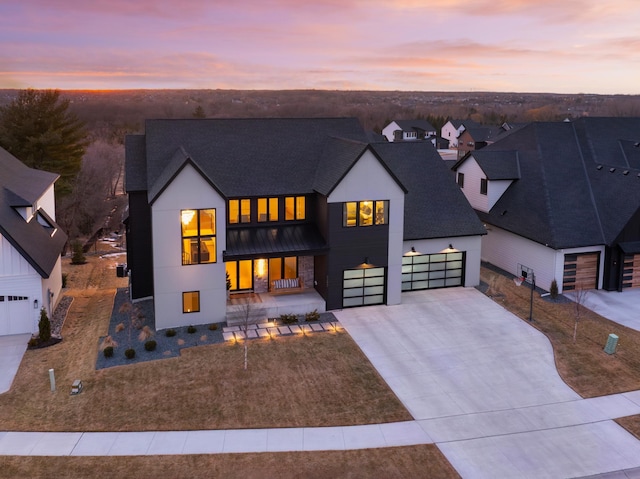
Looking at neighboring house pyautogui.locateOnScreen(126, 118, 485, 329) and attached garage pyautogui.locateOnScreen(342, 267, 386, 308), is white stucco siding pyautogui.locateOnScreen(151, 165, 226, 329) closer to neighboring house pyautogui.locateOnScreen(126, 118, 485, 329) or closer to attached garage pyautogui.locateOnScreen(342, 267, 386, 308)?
neighboring house pyautogui.locateOnScreen(126, 118, 485, 329)

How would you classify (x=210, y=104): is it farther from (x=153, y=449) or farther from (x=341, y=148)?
(x=153, y=449)

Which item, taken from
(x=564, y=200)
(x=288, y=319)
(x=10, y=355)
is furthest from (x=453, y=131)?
(x=10, y=355)

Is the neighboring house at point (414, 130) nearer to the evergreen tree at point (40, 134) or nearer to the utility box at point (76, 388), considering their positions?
the evergreen tree at point (40, 134)

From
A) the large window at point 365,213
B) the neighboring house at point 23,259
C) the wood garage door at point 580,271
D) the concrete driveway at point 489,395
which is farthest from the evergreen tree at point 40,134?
the wood garage door at point 580,271

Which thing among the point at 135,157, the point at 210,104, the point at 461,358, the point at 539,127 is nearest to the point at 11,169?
the point at 135,157

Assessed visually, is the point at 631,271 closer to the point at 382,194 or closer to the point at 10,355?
the point at 382,194

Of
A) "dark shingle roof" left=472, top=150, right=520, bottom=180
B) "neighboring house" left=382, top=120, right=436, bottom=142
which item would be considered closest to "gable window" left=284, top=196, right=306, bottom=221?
"dark shingle roof" left=472, top=150, right=520, bottom=180
